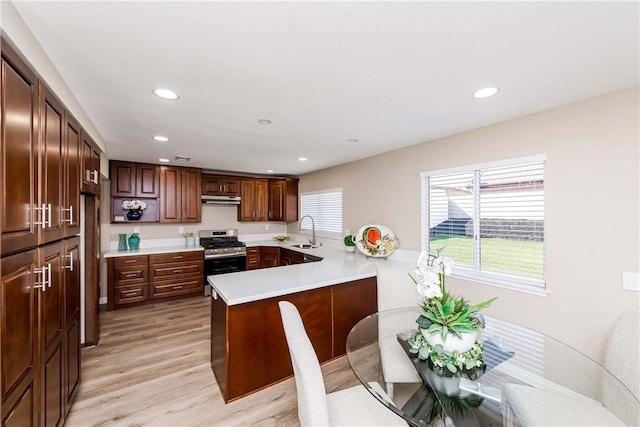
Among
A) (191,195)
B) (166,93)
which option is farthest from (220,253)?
(166,93)

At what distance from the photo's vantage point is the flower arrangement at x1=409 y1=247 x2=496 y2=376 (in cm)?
133

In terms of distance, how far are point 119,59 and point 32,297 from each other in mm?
1285

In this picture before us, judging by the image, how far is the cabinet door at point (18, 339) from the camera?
1026 mm

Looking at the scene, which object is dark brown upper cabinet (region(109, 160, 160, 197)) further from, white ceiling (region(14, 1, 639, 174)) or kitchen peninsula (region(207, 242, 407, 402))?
kitchen peninsula (region(207, 242, 407, 402))

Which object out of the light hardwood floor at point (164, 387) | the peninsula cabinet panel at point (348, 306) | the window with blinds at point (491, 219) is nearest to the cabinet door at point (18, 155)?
the light hardwood floor at point (164, 387)

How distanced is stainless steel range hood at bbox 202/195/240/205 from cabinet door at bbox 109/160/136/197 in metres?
1.11

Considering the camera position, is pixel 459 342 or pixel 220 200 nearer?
pixel 459 342

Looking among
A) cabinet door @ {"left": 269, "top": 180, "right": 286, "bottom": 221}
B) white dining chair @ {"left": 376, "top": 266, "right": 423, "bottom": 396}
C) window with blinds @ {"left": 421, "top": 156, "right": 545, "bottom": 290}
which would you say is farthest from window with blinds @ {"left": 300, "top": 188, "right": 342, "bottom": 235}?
white dining chair @ {"left": 376, "top": 266, "right": 423, "bottom": 396}

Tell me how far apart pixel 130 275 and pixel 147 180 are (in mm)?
1540

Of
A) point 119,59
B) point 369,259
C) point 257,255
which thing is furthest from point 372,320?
point 257,255

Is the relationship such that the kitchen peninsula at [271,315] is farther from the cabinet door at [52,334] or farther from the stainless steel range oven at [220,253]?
the stainless steel range oven at [220,253]

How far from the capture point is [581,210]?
200 cm

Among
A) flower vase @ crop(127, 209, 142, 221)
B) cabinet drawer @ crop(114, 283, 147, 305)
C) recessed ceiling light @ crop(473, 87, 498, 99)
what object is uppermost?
recessed ceiling light @ crop(473, 87, 498, 99)

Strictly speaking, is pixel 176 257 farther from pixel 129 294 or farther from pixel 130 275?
pixel 129 294
